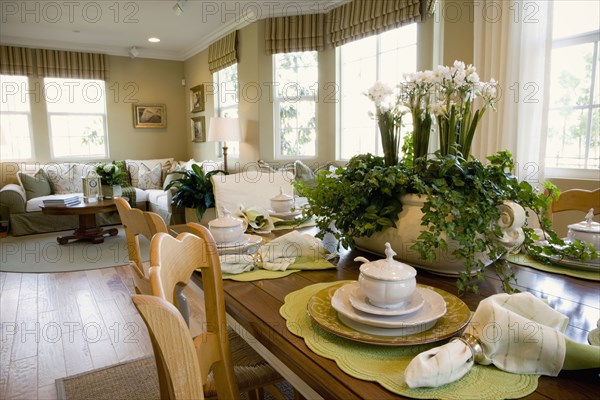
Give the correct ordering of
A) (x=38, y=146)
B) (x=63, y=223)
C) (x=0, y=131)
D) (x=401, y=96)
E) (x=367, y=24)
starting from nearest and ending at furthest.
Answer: (x=401, y=96), (x=367, y=24), (x=0, y=131), (x=63, y=223), (x=38, y=146)

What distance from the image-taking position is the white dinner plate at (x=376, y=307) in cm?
76

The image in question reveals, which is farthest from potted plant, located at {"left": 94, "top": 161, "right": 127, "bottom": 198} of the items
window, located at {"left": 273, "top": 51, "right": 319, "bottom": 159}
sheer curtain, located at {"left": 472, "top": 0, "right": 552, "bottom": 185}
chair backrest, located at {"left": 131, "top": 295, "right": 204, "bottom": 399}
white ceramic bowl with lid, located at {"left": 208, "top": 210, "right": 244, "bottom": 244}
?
chair backrest, located at {"left": 131, "top": 295, "right": 204, "bottom": 399}

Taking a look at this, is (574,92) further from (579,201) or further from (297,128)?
(297,128)

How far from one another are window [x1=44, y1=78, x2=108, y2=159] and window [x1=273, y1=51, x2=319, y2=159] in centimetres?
322

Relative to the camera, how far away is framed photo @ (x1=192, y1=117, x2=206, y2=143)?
6.82 metres

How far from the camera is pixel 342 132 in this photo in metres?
5.06

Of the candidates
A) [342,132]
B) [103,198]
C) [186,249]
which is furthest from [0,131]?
[186,249]

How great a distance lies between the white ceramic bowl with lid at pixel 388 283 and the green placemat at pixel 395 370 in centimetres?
8

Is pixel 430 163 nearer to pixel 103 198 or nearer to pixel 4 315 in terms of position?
pixel 4 315

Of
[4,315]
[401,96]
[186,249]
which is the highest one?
[401,96]

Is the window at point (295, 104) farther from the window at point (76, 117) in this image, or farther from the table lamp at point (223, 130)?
the window at point (76, 117)

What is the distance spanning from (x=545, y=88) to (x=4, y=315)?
4.11m

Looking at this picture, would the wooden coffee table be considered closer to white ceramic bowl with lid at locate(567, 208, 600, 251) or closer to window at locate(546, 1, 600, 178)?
window at locate(546, 1, 600, 178)

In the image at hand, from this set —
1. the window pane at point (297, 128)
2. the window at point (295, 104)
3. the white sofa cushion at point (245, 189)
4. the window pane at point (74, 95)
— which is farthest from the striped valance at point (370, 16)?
the window pane at point (74, 95)
